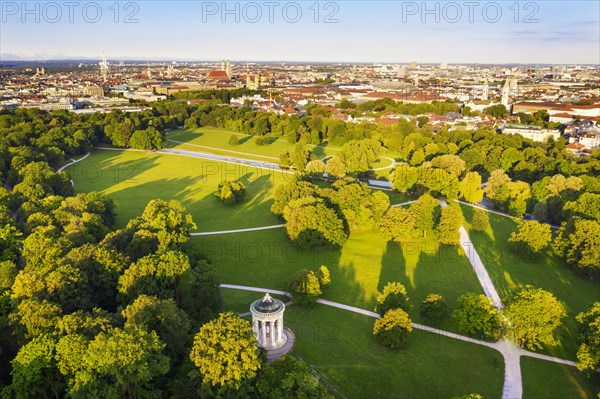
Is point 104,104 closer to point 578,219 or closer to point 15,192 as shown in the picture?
point 15,192

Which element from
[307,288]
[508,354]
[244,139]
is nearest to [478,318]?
[508,354]

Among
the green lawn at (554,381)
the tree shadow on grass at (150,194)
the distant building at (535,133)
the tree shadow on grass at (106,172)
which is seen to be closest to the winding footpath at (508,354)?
the green lawn at (554,381)

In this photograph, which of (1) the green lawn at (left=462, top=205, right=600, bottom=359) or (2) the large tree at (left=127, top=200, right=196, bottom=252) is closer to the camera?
(1) the green lawn at (left=462, top=205, right=600, bottom=359)

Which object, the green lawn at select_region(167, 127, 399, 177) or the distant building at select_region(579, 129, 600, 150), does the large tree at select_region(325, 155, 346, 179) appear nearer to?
the green lawn at select_region(167, 127, 399, 177)

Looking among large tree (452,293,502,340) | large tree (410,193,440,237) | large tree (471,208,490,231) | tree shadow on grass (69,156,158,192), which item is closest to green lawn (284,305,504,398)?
large tree (452,293,502,340)

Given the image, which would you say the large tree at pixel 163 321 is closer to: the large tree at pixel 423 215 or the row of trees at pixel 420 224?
the row of trees at pixel 420 224

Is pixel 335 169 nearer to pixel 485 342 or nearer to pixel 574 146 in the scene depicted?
pixel 485 342
